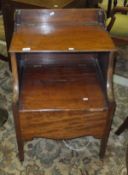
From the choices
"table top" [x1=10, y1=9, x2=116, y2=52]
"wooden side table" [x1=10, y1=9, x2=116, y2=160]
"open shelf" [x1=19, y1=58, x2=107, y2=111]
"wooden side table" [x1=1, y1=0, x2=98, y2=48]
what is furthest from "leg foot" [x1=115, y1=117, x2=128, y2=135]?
"wooden side table" [x1=1, y1=0, x2=98, y2=48]

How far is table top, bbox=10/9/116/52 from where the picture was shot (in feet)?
3.27

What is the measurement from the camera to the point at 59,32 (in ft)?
3.72

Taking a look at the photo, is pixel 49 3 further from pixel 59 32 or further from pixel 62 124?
pixel 62 124

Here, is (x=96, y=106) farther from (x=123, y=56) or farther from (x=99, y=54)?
(x=123, y=56)

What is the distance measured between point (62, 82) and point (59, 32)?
28cm

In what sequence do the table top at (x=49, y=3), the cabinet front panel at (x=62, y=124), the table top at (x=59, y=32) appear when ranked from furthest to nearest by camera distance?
1. the table top at (x=49, y=3)
2. the cabinet front panel at (x=62, y=124)
3. the table top at (x=59, y=32)

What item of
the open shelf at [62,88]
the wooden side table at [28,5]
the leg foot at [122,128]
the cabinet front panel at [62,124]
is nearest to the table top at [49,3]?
the wooden side table at [28,5]

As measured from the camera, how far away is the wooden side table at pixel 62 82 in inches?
41.4

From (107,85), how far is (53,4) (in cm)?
68

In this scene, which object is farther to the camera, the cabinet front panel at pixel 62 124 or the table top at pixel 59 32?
the cabinet front panel at pixel 62 124

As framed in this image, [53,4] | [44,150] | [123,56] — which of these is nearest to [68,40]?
[53,4]

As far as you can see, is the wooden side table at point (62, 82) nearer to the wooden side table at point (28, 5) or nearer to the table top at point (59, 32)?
the table top at point (59, 32)

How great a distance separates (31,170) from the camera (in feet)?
4.38

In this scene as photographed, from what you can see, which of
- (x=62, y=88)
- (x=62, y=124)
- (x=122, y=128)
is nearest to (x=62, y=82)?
(x=62, y=88)
